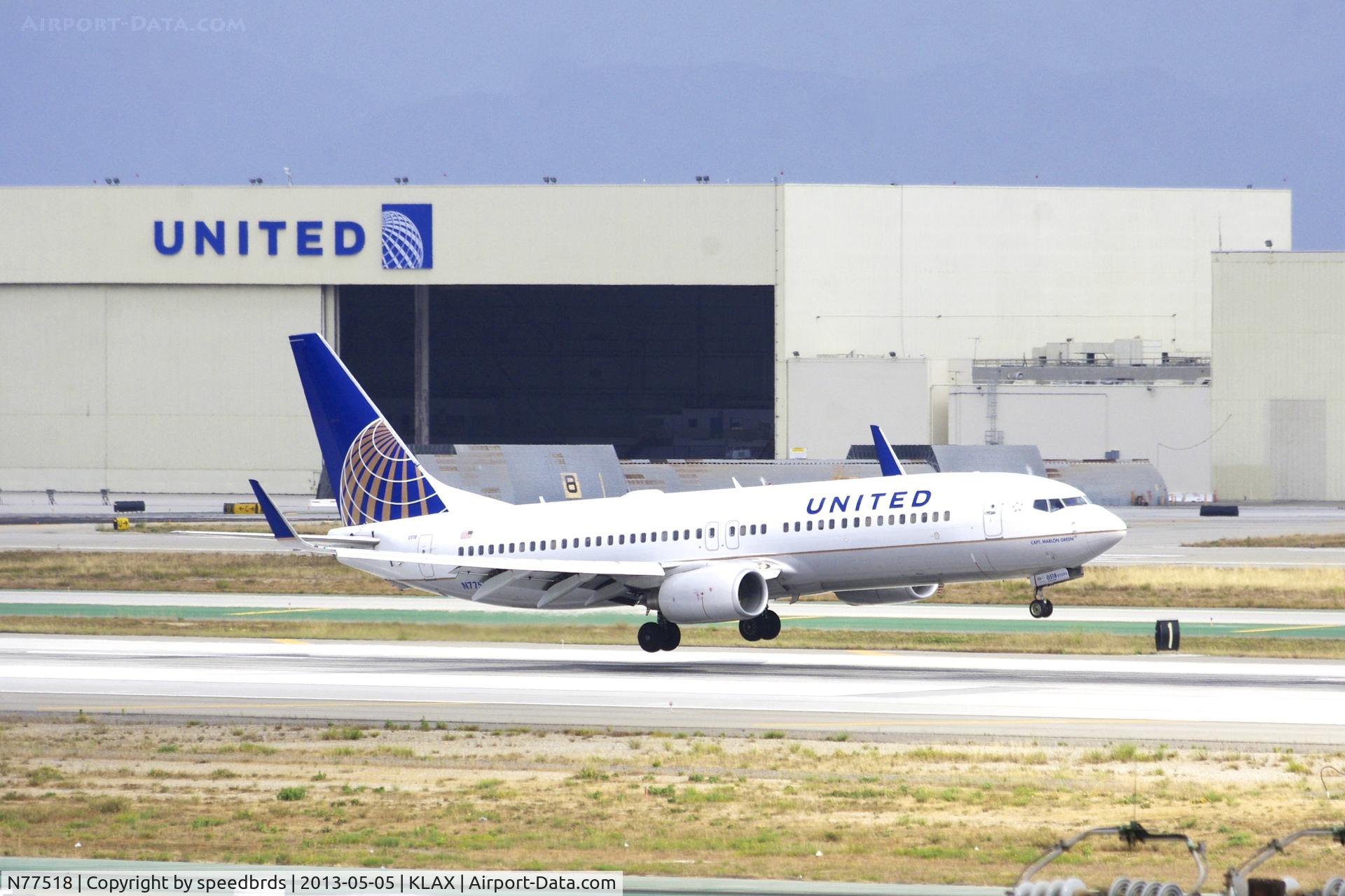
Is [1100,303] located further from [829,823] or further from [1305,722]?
[829,823]

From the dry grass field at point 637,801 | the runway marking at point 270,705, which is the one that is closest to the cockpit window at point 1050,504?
the dry grass field at point 637,801

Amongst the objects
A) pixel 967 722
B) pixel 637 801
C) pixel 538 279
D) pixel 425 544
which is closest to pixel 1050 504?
pixel 967 722

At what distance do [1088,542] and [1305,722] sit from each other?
10.7 metres

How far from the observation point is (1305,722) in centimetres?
2695

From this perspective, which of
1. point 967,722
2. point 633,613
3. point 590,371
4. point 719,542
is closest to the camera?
point 967,722

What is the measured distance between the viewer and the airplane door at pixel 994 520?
123 ft

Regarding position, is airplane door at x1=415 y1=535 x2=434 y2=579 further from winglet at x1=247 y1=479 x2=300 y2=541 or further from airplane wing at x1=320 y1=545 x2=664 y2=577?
winglet at x1=247 y1=479 x2=300 y2=541

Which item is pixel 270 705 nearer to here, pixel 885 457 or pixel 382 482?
pixel 382 482

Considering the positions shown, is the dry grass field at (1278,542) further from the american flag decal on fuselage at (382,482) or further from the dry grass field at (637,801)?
the dry grass field at (637,801)

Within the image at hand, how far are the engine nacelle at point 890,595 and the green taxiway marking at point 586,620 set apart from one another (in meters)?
5.07

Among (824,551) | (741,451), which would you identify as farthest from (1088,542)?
(741,451)

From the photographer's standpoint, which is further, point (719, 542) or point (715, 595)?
point (719, 542)

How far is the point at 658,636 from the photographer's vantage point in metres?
39.2

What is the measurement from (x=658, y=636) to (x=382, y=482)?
974 cm
